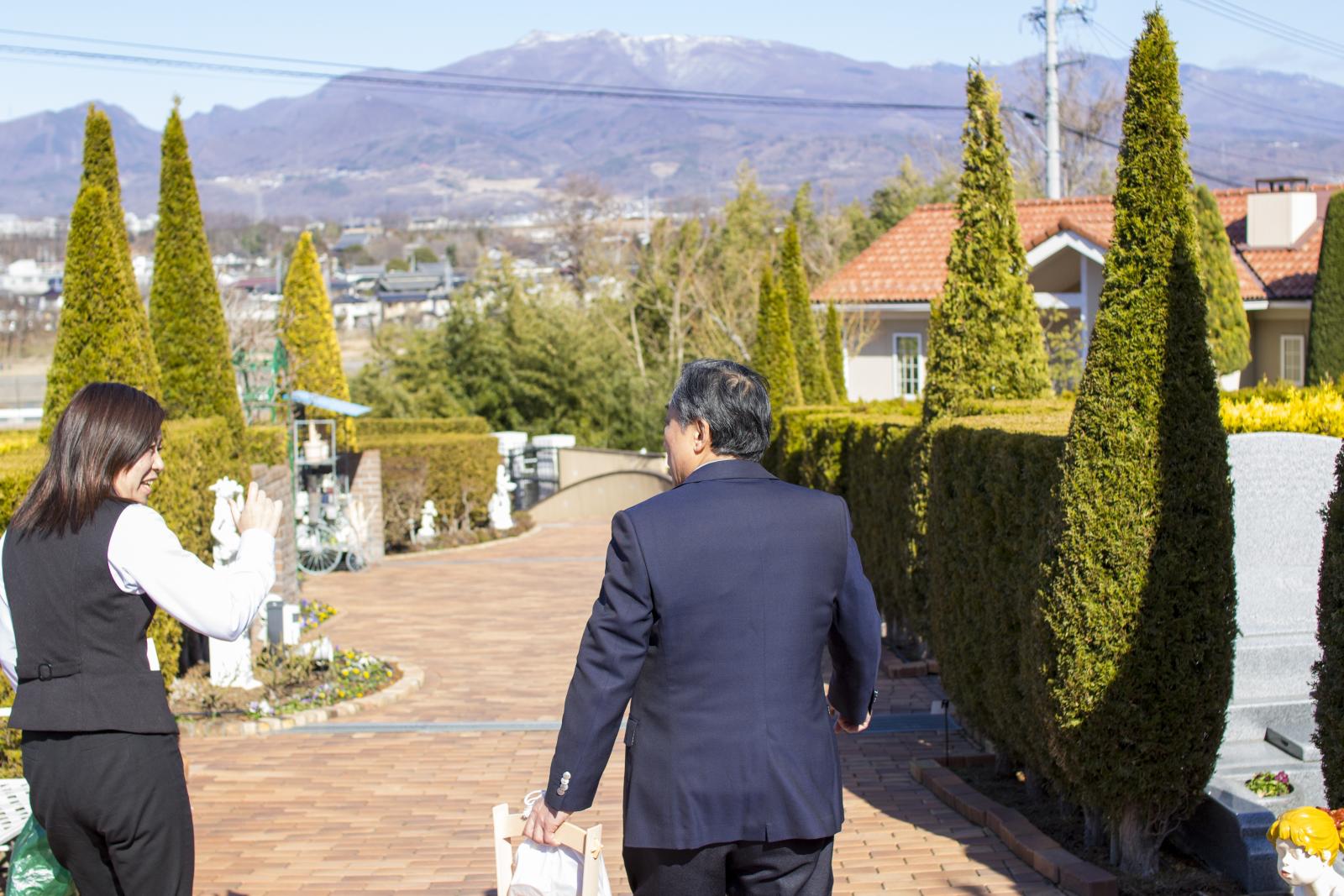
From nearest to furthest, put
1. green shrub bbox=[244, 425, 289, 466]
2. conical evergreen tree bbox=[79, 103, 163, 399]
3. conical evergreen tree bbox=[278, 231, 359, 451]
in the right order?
1. conical evergreen tree bbox=[79, 103, 163, 399]
2. green shrub bbox=[244, 425, 289, 466]
3. conical evergreen tree bbox=[278, 231, 359, 451]

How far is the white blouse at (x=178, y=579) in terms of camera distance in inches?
127

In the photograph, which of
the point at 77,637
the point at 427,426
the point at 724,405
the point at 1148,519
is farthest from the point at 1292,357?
the point at 77,637

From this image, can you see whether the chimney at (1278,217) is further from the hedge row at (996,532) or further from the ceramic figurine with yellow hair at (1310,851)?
the ceramic figurine with yellow hair at (1310,851)

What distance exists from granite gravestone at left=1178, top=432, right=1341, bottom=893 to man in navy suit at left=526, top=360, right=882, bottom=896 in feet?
10.1

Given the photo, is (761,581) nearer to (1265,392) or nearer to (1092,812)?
(1092,812)

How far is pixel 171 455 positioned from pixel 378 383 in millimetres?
27081

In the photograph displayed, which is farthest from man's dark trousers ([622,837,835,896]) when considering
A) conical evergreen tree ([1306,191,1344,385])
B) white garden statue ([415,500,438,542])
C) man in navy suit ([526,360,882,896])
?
white garden statue ([415,500,438,542])

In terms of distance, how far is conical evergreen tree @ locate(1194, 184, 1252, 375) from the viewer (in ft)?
60.2

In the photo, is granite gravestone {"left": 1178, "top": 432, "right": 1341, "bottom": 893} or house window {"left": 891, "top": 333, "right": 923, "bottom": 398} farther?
house window {"left": 891, "top": 333, "right": 923, "bottom": 398}

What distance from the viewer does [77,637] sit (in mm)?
3240

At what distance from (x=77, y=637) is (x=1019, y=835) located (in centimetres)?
413

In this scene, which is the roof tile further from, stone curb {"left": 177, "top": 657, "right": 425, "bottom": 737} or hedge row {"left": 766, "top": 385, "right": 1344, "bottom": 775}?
stone curb {"left": 177, "top": 657, "right": 425, "bottom": 737}

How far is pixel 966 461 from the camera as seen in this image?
6.96m

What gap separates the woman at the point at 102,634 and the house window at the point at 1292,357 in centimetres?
2113
